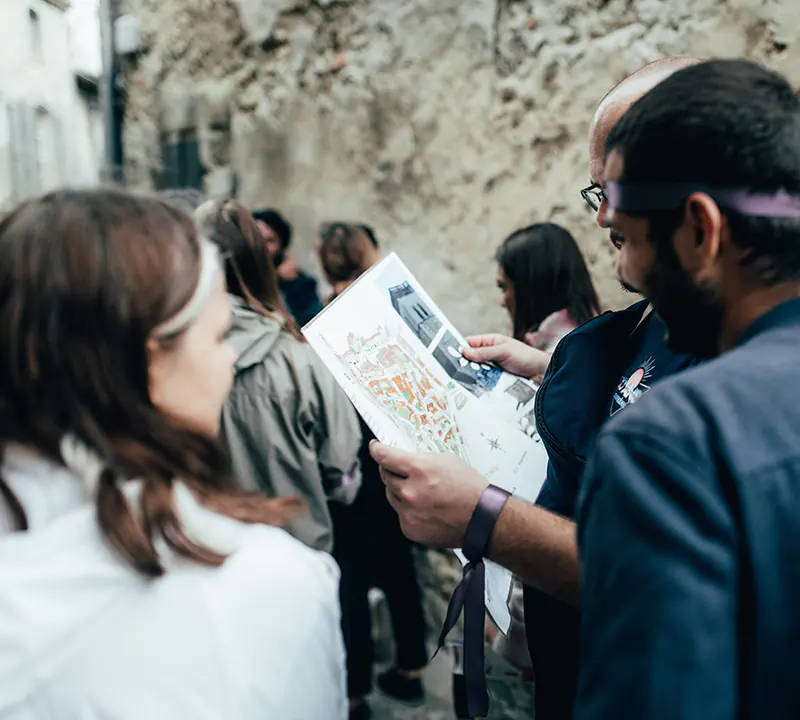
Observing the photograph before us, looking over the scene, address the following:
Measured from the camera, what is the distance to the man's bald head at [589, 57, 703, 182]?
1.25 metres

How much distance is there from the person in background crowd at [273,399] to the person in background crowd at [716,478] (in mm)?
1404

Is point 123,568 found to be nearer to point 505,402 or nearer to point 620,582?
point 620,582

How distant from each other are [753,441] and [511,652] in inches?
39.3

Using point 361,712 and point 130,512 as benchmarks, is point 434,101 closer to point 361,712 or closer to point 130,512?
point 361,712

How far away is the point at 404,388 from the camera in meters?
1.24

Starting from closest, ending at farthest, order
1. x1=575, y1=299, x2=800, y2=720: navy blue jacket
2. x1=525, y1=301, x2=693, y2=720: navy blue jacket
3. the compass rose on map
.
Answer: x1=575, y1=299, x2=800, y2=720: navy blue jacket → x1=525, y1=301, x2=693, y2=720: navy blue jacket → the compass rose on map

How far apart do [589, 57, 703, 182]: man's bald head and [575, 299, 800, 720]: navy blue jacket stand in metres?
0.74

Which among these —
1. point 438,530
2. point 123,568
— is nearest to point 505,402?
point 438,530

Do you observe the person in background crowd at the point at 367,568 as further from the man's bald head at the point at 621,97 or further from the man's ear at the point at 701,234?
the man's ear at the point at 701,234

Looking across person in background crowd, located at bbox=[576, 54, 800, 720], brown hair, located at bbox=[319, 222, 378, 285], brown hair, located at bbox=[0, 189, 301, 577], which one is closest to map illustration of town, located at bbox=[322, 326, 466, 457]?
brown hair, located at bbox=[0, 189, 301, 577]

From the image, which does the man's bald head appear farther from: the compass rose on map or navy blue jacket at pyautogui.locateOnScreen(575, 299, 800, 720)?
navy blue jacket at pyautogui.locateOnScreen(575, 299, 800, 720)

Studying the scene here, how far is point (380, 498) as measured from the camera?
8.96ft

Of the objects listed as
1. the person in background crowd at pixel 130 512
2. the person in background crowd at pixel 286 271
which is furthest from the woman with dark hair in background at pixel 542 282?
the person in background crowd at pixel 130 512

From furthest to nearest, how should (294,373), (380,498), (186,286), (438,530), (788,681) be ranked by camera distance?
(380,498), (294,373), (438,530), (186,286), (788,681)
